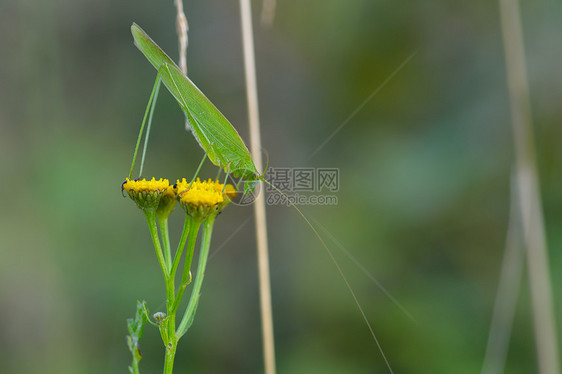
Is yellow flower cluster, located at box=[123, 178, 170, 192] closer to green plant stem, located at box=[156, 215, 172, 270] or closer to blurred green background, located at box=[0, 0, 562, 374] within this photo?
green plant stem, located at box=[156, 215, 172, 270]

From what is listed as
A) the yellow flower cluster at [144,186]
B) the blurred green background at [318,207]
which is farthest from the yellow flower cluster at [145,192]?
the blurred green background at [318,207]

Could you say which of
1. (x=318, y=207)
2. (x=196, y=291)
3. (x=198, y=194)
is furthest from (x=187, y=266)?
(x=318, y=207)

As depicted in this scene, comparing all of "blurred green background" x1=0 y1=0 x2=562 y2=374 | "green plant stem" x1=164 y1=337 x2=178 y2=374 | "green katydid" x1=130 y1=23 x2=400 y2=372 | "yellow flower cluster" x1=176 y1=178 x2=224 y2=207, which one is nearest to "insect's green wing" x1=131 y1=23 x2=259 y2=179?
"green katydid" x1=130 y1=23 x2=400 y2=372

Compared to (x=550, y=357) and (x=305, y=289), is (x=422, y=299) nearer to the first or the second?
(x=305, y=289)

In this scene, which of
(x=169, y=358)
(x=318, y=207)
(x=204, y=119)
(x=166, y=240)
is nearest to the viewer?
(x=169, y=358)

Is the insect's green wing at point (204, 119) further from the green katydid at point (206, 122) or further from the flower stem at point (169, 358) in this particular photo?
the flower stem at point (169, 358)

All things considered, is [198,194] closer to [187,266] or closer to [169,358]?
[187,266]
